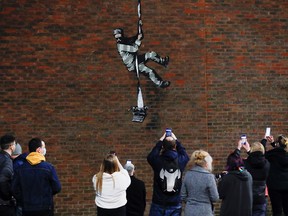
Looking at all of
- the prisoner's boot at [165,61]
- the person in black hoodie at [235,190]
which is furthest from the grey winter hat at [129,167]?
the prisoner's boot at [165,61]

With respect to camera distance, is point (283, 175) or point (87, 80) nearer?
point (283, 175)

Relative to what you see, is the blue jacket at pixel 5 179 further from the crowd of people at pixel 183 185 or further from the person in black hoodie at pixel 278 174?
the person in black hoodie at pixel 278 174

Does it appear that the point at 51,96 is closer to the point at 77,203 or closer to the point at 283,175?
the point at 77,203

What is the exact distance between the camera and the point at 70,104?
10.8 m

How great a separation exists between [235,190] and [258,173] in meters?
0.87

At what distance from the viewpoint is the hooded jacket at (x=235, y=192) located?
7445 millimetres

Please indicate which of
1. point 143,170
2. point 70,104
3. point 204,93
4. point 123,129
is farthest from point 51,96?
point 204,93

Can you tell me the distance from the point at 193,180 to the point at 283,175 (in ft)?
9.64

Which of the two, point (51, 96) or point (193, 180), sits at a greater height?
point (51, 96)

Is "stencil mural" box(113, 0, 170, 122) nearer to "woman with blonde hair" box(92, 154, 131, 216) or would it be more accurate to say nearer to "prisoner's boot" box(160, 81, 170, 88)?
"prisoner's boot" box(160, 81, 170, 88)

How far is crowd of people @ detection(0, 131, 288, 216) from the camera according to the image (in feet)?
23.4

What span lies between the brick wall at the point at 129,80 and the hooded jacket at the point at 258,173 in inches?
120

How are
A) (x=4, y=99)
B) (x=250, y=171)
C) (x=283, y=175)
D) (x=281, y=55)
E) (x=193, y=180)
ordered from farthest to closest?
(x=281, y=55)
(x=4, y=99)
(x=283, y=175)
(x=250, y=171)
(x=193, y=180)

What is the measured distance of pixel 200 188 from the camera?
7000 millimetres
